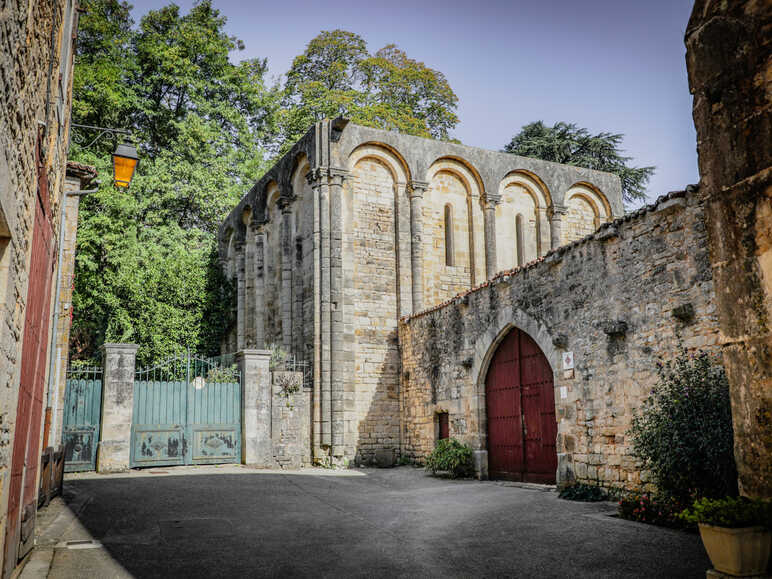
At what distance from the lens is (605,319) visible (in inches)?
380

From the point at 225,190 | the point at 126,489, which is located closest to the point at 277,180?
the point at 225,190

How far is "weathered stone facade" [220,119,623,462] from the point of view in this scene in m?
15.8

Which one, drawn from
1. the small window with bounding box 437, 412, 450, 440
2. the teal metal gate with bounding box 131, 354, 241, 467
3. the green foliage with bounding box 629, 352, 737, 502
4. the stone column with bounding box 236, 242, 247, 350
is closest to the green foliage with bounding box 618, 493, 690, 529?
the green foliage with bounding box 629, 352, 737, 502

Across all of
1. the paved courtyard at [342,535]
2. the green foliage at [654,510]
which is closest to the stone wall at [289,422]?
the paved courtyard at [342,535]

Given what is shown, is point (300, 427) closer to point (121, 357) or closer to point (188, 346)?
point (121, 357)

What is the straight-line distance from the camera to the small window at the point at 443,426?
1440 cm

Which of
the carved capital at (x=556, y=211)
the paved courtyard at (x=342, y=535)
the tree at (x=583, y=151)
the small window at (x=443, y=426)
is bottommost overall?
the paved courtyard at (x=342, y=535)

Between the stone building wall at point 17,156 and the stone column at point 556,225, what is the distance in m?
15.8

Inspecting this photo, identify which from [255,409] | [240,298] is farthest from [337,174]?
[240,298]

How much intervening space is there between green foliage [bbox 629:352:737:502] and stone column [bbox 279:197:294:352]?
440 inches

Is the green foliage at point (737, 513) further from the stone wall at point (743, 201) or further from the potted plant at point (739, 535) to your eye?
the stone wall at point (743, 201)

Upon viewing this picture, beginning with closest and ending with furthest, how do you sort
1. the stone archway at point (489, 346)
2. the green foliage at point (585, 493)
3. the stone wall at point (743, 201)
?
the stone wall at point (743, 201), the green foliage at point (585, 493), the stone archway at point (489, 346)

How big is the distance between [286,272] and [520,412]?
27.4 ft

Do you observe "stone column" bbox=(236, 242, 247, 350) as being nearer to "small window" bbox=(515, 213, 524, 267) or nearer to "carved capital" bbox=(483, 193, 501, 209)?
"carved capital" bbox=(483, 193, 501, 209)
